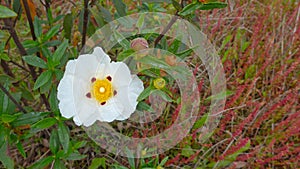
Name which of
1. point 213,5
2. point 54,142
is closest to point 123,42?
point 213,5

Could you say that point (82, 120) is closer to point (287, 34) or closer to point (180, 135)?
point (180, 135)

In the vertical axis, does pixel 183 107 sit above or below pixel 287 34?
below

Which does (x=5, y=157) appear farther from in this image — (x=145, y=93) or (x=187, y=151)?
(x=187, y=151)

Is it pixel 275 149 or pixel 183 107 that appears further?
pixel 275 149

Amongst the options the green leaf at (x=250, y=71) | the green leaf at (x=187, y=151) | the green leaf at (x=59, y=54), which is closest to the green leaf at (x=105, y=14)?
the green leaf at (x=59, y=54)

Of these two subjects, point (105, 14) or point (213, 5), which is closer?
point (213, 5)

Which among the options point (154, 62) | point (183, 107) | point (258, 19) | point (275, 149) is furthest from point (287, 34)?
point (154, 62)

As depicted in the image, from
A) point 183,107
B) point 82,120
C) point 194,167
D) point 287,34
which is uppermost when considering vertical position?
point 82,120

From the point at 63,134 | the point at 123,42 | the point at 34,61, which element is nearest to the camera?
the point at 123,42
